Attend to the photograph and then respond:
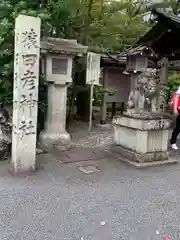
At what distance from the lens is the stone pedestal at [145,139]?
586 centimetres

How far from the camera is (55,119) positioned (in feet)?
23.9

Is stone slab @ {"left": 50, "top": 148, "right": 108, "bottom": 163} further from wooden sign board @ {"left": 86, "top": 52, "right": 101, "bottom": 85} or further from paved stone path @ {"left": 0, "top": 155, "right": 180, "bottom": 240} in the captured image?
wooden sign board @ {"left": 86, "top": 52, "right": 101, "bottom": 85}

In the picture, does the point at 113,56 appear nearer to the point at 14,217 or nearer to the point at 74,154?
the point at 74,154

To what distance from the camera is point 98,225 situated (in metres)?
3.40

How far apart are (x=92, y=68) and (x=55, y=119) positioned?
7.35 feet

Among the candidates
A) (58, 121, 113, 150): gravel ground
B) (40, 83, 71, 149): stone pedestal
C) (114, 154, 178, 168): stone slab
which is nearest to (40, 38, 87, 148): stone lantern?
(40, 83, 71, 149): stone pedestal

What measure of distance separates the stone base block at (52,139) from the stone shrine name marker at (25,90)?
1.86m

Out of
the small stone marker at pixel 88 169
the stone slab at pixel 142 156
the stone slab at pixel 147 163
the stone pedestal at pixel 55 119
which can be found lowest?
the small stone marker at pixel 88 169

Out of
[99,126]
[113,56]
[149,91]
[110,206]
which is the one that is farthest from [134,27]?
[110,206]

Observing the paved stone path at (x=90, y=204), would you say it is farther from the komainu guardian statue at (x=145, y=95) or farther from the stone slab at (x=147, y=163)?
the komainu guardian statue at (x=145, y=95)

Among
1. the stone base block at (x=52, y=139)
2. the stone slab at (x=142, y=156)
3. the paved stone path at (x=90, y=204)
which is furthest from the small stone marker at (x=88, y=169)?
the stone base block at (x=52, y=139)

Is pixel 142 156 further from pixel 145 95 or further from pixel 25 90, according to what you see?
pixel 25 90

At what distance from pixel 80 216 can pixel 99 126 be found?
6.53m

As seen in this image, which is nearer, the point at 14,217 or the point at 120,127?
the point at 14,217
